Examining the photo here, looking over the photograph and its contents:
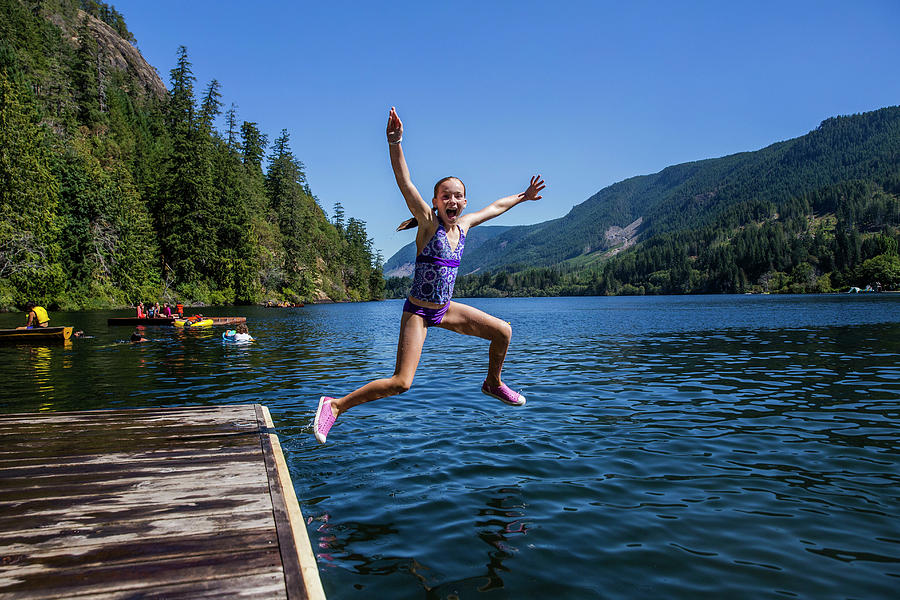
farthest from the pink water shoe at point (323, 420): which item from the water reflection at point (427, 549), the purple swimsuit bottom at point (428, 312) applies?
the purple swimsuit bottom at point (428, 312)

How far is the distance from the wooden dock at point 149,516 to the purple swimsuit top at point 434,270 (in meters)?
2.37

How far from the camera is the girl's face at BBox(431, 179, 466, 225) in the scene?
579 centimetres

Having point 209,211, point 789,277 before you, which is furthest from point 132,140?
point 789,277

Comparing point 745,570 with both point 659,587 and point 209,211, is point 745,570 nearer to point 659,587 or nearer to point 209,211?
point 659,587

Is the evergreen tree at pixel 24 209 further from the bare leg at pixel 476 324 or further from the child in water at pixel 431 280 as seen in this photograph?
the bare leg at pixel 476 324

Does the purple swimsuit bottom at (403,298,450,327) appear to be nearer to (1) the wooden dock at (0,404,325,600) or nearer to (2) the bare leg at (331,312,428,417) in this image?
(2) the bare leg at (331,312,428,417)

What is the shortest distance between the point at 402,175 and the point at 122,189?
255ft

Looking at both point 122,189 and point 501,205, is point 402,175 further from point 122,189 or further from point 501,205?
point 122,189

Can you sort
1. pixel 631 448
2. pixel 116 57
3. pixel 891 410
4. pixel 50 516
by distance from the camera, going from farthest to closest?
pixel 116 57 < pixel 891 410 < pixel 631 448 < pixel 50 516

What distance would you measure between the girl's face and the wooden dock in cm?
318

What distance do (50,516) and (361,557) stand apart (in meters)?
2.60

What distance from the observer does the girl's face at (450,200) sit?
19.0 feet

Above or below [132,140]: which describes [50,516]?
below

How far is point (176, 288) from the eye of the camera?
76.2 metres
